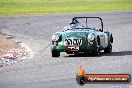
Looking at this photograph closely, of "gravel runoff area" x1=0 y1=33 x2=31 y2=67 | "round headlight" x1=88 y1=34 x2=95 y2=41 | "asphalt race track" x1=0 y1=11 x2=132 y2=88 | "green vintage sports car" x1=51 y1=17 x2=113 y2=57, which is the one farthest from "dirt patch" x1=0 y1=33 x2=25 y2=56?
"round headlight" x1=88 y1=34 x2=95 y2=41

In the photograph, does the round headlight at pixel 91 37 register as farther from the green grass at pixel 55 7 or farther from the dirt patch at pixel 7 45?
the green grass at pixel 55 7

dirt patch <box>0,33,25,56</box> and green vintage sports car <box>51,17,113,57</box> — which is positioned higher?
green vintage sports car <box>51,17,113,57</box>

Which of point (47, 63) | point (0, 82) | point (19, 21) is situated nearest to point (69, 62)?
point (47, 63)

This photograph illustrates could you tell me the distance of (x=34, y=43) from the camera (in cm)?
2261

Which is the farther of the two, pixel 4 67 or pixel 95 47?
pixel 95 47

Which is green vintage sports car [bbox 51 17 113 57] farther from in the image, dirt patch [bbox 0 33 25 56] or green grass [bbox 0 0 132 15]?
green grass [bbox 0 0 132 15]

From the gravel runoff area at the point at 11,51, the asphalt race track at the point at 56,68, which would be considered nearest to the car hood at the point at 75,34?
the asphalt race track at the point at 56,68

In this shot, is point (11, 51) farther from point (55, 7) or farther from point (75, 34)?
point (55, 7)

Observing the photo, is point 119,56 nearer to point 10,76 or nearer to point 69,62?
point 69,62

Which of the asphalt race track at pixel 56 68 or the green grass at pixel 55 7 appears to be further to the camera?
the green grass at pixel 55 7

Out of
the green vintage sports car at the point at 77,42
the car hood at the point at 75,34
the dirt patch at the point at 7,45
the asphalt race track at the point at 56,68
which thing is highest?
the car hood at the point at 75,34

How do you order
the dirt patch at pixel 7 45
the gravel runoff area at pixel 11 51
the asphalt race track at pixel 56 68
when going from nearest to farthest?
the asphalt race track at pixel 56 68 < the gravel runoff area at pixel 11 51 < the dirt patch at pixel 7 45

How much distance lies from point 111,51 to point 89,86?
28.8 feet

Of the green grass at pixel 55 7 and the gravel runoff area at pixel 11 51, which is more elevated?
the green grass at pixel 55 7
